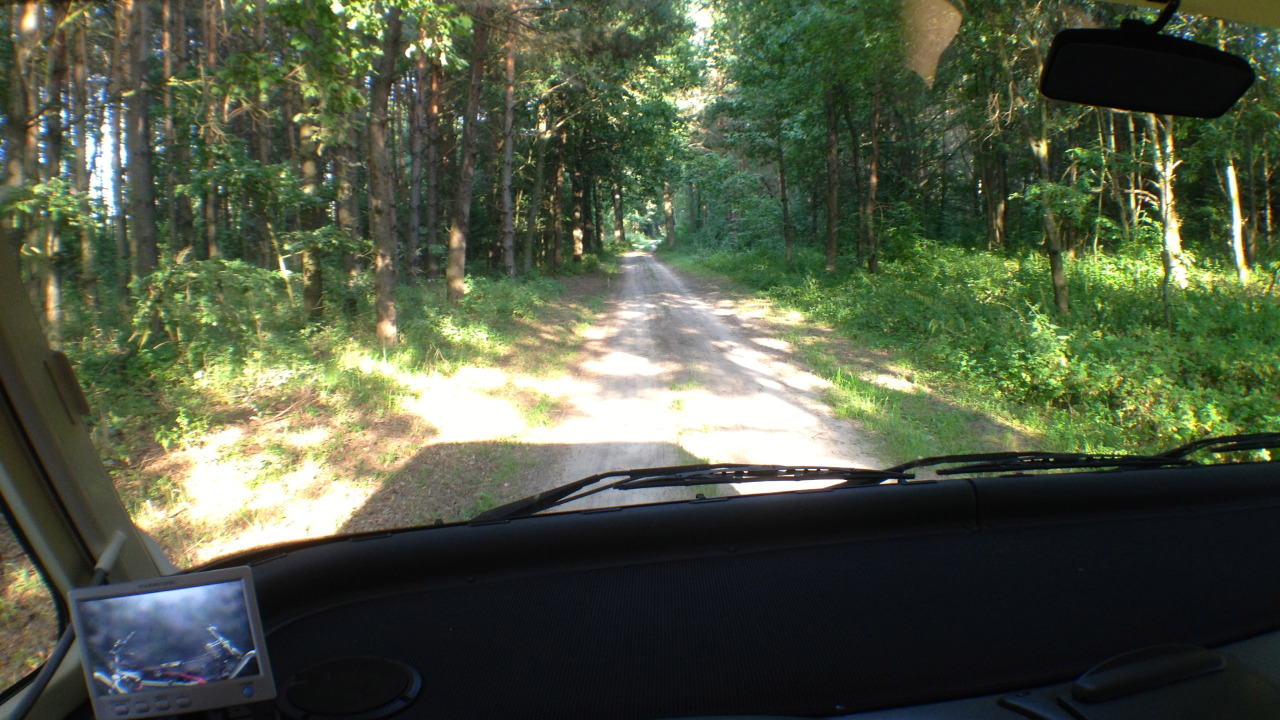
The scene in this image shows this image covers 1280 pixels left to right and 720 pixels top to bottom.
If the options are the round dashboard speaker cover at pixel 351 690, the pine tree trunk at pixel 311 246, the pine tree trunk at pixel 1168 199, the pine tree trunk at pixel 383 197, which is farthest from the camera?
the pine tree trunk at pixel 311 246

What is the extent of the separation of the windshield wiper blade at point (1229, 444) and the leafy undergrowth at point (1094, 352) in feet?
11.0

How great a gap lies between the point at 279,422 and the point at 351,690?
218 inches

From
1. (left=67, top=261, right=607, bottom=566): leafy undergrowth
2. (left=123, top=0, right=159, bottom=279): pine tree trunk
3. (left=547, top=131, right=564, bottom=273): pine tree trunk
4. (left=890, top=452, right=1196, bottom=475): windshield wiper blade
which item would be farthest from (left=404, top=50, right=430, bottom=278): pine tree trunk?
(left=890, top=452, right=1196, bottom=475): windshield wiper blade

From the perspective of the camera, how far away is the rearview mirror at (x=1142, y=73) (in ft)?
9.21

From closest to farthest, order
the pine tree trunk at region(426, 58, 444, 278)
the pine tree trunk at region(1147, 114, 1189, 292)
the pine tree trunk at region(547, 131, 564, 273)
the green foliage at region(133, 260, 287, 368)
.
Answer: the green foliage at region(133, 260, 287, 368), the pine tree trunk at region(1147, 114, 1189, 292), the pine tree trunk at region(426, 58, 444, 278), the pine tree trunk at region(547, 131, 564, 273)

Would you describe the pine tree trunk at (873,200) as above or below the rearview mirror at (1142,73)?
→ above

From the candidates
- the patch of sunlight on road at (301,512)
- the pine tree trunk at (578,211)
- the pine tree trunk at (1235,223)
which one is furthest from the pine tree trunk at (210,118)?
the pine tree trunk at (578,211)

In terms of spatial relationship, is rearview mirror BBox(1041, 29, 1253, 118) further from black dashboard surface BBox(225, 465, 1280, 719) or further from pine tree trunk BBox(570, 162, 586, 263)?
pine tree trunk BBox(570, 162, 586, 263)

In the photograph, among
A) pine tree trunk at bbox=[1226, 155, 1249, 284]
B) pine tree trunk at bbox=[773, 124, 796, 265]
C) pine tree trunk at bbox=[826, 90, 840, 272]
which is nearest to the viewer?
pine tree trunk at bbox=[1226, 155, 1249, 284]

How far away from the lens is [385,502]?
215 inches

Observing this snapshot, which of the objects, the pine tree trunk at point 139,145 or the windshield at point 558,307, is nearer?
the windshield at point 558,307

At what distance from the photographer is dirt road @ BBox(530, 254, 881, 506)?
257 inches

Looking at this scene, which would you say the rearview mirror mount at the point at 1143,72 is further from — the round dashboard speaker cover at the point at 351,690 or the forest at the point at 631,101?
the round dashboard speaker cover at the point at 351,690

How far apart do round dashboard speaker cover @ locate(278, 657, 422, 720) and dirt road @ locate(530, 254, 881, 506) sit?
2.31 metres
